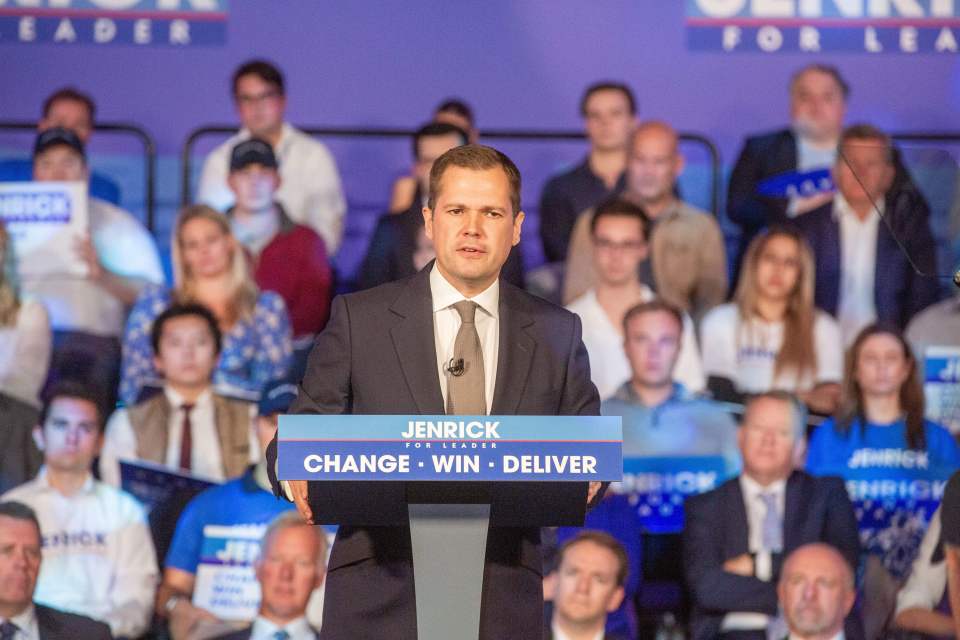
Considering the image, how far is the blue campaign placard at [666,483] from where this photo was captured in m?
5.77

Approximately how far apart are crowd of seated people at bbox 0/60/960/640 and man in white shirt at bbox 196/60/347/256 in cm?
1

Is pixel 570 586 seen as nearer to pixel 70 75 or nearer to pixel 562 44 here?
pixel 562 44

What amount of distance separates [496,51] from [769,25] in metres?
1.33

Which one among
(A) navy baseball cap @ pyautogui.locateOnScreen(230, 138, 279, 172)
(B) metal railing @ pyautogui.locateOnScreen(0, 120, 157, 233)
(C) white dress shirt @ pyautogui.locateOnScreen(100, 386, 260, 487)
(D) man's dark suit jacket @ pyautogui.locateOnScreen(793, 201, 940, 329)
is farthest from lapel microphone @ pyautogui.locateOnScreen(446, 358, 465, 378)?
(B) metal railing @ pyautogui.locateOnScreen(0, 120, 157, 233)

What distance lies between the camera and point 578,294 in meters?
6.07

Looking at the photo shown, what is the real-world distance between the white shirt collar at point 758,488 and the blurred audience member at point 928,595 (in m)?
0.53

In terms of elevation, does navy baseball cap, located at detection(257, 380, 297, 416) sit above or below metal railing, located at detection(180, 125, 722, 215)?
below

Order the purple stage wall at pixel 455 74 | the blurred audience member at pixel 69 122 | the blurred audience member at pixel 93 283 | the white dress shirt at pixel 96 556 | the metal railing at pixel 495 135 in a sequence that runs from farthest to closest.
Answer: the purple stage wall at pixel 455 74
the metal railing at pixel 495 135
the blurred audience member at pixel 69 122
the blurred audience member at pixel 93 283
the white dress shirt at pixel 96 556

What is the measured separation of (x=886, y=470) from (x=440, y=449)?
378 centimetres

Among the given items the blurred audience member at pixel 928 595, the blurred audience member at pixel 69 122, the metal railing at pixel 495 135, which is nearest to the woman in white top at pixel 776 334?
the blurred audience member at pixel 928 595

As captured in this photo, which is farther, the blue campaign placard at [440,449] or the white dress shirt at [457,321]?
the white dress shirt at [457,321]

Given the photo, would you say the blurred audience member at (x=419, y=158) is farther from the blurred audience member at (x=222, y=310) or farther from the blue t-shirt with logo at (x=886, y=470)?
the blue t-shirt with logo at (x=886, y=470)

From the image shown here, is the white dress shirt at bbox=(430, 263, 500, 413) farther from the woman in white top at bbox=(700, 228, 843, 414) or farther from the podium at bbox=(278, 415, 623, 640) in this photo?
the woman in white top at bbox=(700, 228, 843, 414)

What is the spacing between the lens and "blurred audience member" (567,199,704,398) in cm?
593
